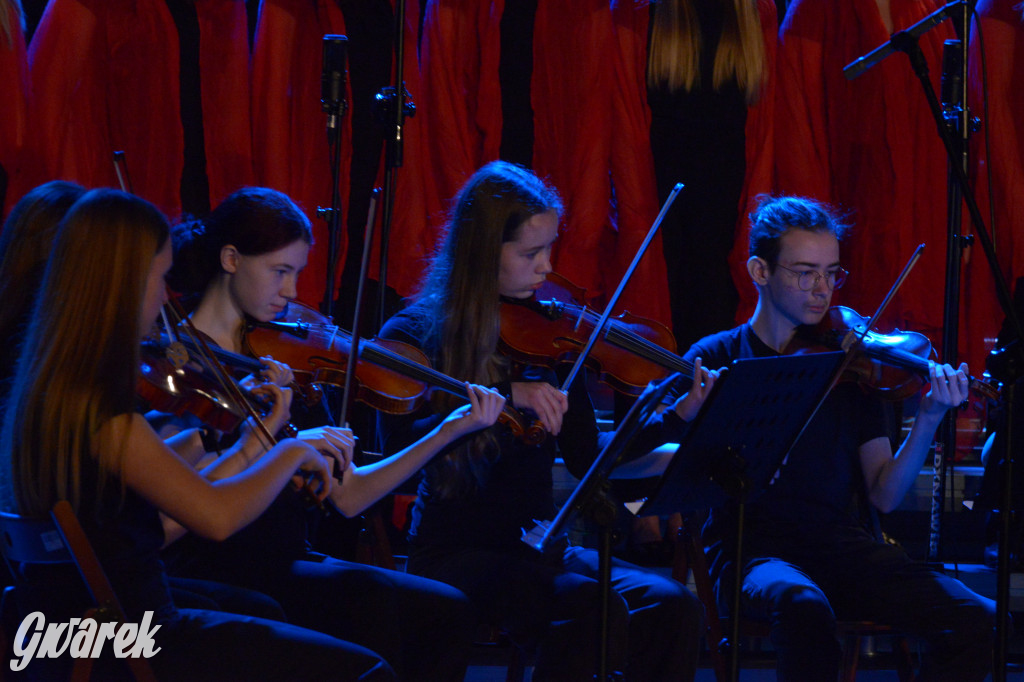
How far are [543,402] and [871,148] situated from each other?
169 cm

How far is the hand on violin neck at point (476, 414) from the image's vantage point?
2.19m

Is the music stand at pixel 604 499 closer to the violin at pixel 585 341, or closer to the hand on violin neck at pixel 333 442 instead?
the hand on violin neck at pixel 333 442

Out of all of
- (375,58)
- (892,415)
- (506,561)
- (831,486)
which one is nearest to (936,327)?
(892,415)

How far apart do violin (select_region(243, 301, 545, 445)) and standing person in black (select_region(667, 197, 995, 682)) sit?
63 centimetres

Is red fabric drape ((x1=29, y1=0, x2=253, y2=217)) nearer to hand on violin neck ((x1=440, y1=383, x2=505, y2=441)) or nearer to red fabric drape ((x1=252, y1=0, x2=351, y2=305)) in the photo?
red fabric drape ((x1=252, y1=0, x2=351, y2=305))

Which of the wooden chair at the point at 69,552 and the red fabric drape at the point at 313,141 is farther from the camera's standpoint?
the red fabric drape at the point at 313,141

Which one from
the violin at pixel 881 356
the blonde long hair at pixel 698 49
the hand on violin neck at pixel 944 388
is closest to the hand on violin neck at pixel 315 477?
the violin at pixel 881 356

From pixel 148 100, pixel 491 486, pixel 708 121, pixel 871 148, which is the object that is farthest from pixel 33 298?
pixel 871 148

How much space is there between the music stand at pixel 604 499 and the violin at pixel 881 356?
0.84 m

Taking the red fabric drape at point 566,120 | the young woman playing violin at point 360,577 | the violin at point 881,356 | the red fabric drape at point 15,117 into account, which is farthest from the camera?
the red fabric drape at point 566,120

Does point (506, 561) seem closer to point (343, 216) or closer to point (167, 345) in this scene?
point (167, 345)

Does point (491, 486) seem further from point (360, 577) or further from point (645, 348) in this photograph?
point (645, 348)

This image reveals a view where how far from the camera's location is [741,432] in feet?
6.46

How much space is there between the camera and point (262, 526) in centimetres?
221
